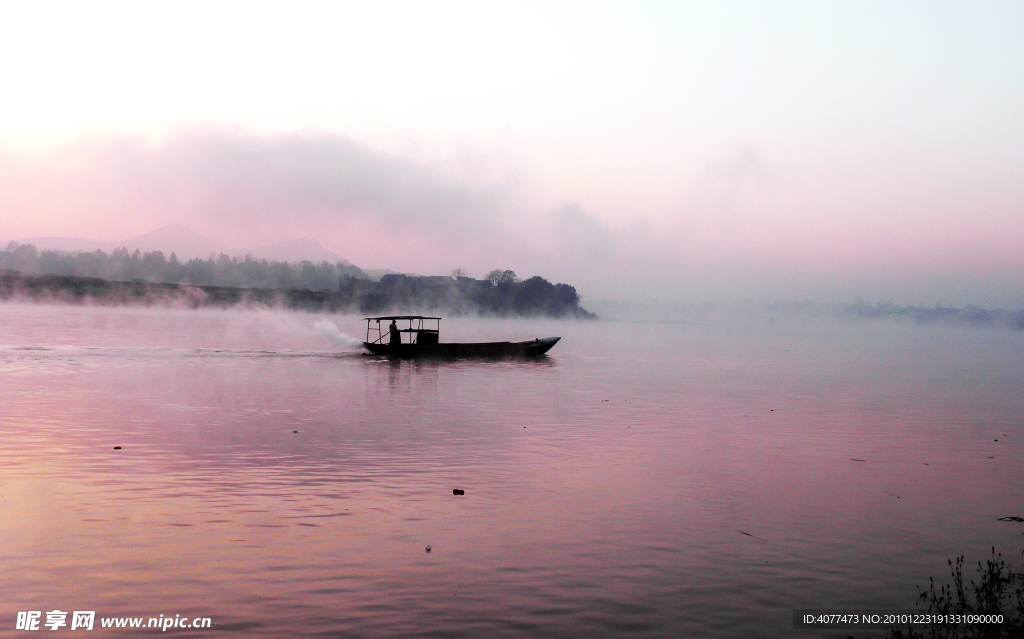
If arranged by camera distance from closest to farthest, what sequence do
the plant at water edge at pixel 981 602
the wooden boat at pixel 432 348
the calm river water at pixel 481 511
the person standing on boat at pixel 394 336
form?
the plant at water edge at pixel 981 602 → the calm river water at pixel 481 511 → the wooden boat at pixel 432 348 → the person standing on boat at pixel 394 336

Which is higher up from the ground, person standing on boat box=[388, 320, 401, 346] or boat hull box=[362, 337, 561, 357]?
person standing on boat box=[388, 320, 401, 346]

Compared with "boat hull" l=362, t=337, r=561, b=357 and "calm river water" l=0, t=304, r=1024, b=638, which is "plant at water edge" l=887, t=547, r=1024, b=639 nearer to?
"calm river water" l=0, t=304, r=1024, b=638

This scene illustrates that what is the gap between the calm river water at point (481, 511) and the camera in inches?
569

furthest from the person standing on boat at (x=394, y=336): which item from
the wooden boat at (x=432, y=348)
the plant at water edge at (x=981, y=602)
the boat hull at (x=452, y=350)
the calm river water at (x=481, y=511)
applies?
the plant at water edge at (x=981, y=602)

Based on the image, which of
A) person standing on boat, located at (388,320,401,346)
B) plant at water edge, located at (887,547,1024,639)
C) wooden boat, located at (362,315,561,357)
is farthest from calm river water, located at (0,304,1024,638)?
person standing on boat, located at (388,320,401,346)

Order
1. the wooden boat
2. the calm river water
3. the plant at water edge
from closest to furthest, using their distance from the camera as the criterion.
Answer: the plant at water edge → the calm river water → the wooden boat

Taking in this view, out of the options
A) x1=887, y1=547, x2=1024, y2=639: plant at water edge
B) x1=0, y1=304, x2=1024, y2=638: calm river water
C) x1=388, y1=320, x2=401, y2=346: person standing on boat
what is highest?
x1=388, y1=320, x2=401, y2=346: person standing on boat

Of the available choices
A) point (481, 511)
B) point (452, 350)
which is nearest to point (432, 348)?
point (452, 350)

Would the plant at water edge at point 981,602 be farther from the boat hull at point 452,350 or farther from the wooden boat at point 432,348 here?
the boat hull at point 452,350

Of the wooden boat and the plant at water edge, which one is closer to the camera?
the plant at water edge

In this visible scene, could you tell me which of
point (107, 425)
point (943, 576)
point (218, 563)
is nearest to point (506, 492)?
point (218, 563)

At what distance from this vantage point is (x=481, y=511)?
21562mm

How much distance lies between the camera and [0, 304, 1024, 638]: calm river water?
14.5 metres

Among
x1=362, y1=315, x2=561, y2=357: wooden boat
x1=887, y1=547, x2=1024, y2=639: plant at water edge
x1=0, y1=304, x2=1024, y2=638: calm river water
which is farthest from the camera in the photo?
x1=362, y1=315, x2=561, y2=357: wooden boat
